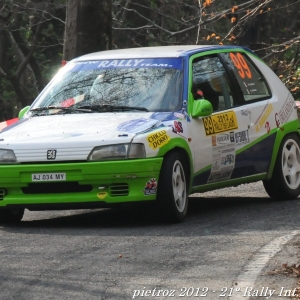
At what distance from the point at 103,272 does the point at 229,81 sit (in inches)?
163

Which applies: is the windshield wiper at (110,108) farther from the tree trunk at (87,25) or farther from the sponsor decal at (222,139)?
the tree trunk at (87,25)

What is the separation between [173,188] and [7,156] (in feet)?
4.71

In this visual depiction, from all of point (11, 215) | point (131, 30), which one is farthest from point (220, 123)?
point (131, 30)

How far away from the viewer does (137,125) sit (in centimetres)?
909

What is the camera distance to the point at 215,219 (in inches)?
376

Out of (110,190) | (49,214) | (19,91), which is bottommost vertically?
(19,91)

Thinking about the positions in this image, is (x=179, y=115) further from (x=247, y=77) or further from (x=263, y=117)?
(x=247, y=77)

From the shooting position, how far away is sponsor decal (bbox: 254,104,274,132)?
1070 cm

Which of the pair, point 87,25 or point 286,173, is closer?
point 286,173

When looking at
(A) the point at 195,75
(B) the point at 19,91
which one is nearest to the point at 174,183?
(A) the point at 195,75

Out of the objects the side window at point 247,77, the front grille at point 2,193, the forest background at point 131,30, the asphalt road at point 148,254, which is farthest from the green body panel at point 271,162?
the forest background at point 131,30

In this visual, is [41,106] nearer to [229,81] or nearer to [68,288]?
[229,81]

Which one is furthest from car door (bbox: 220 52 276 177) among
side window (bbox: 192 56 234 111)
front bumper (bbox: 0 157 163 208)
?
front bumper (bbox: 0 157 163 208)

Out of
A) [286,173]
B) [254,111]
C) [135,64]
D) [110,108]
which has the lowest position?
[286,173]
